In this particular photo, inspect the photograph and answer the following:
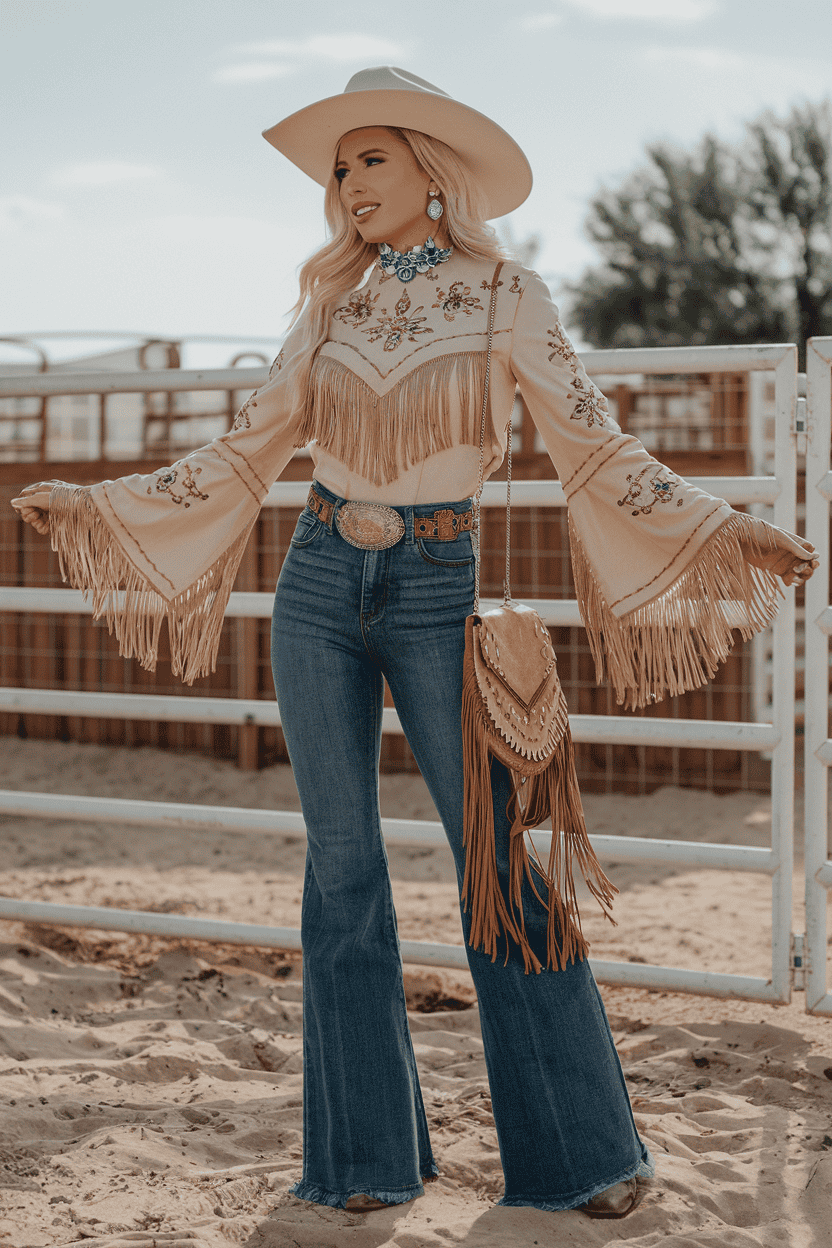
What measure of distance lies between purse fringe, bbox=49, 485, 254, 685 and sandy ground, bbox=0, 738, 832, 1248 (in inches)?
33.9

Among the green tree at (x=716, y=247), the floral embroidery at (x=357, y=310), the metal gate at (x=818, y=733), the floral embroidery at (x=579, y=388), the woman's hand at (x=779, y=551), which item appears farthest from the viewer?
the green tree at (x=716, y=247)

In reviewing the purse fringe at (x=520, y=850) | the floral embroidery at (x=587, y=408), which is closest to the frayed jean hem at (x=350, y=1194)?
the purse fringe at (x=520, y=850)

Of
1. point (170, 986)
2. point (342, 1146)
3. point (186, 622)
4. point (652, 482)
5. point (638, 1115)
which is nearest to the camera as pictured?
point (652, 482)

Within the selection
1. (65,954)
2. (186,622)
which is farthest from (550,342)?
(65,954)

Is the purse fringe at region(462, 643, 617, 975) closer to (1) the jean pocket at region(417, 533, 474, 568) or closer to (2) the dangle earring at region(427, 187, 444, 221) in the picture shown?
(1) the jean pocket at region(417, 533, 474, 568)

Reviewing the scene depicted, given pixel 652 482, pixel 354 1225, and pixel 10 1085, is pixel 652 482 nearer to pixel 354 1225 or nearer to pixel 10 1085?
pixel 354 1225

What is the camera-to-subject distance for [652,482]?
1.68 m

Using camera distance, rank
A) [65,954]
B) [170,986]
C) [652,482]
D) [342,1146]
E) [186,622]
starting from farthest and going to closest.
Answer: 1. [65,954]
2. [170,986]
3. [186,622]
4. [342,1146]
5. [652,482]

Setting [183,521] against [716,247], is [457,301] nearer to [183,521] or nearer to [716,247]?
[183,521]

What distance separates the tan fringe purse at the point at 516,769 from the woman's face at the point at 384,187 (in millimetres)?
179

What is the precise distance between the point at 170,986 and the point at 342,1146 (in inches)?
50.0

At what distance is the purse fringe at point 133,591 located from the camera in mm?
1914

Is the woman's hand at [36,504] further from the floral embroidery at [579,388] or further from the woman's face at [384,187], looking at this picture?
the floral embroidery at [579,388]

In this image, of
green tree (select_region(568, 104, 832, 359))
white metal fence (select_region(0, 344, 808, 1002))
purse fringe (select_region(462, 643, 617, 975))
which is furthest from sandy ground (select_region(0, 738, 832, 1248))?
green tree (select_region(568, 104, 832, 359))
